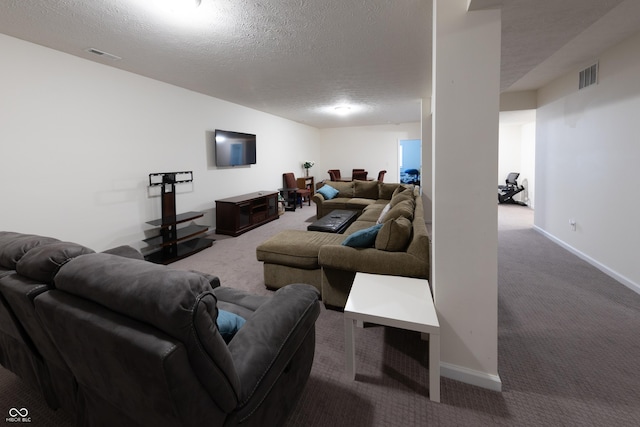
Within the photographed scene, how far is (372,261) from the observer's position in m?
2.23

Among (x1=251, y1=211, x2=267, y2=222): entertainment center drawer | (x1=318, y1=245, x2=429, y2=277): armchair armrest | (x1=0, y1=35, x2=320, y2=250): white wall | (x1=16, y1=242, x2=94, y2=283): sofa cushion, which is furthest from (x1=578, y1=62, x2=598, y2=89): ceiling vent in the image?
(x1=0, y1=35, x2=320, y2=250): white wall

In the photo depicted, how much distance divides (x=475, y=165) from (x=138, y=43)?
3.24m

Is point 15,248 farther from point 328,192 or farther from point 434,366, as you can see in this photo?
point 328,192

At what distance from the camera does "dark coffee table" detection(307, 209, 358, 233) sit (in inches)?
152

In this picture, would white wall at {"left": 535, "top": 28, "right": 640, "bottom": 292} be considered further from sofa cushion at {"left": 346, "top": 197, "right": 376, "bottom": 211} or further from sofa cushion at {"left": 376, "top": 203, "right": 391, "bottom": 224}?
sofa cushion at {"left": 346, "top": 197, "right": 376, "bottom": 211}

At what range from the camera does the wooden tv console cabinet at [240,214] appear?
5098mm

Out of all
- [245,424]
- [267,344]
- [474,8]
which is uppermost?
[474,8]

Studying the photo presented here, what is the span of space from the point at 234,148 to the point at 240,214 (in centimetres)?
136

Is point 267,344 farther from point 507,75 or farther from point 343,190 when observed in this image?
point 343,190

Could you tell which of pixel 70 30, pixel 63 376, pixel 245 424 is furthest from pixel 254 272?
pixel 70 30

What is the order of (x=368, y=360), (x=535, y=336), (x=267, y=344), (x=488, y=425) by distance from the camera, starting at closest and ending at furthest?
(x=267, y=344)
(x=488, y=425)
(x=368, y=360)
(x=535, y=336)

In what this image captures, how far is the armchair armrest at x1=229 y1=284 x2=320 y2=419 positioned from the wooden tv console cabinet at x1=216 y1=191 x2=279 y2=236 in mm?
3823

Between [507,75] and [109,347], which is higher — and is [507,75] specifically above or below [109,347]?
above

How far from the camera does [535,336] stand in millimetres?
2090
